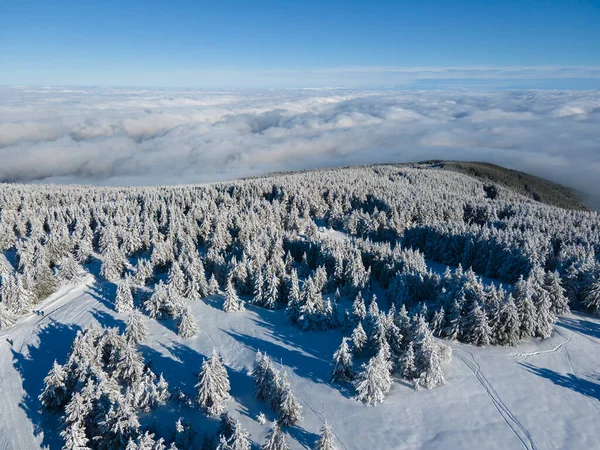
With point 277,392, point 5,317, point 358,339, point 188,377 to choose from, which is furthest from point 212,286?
point 277,392

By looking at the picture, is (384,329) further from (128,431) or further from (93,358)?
(93,358)

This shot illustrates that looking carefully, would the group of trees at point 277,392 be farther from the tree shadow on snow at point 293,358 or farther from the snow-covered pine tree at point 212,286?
the snow-covered pine tree at point 212,286

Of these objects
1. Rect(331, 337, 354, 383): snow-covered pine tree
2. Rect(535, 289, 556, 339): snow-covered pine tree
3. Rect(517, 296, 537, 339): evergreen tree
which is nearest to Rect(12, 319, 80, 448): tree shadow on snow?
Rect(331, 337, 354, 383): snow-covered pine tree

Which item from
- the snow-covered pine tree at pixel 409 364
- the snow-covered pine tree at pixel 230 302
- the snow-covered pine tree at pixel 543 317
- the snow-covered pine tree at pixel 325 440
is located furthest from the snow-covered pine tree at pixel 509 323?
the snow-covered pine tree at pixel 230 302

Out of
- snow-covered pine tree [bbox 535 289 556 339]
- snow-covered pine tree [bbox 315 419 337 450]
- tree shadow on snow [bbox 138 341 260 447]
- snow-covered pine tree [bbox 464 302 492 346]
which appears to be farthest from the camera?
snow-covered pine tree [bbox 535 289 556 339]

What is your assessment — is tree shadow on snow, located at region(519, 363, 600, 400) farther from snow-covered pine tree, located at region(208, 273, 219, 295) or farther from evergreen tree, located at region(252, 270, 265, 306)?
snow-covered pine tree, located at region(208, 273, 219, 295)

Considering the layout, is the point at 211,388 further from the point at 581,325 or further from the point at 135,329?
the point at 581,325

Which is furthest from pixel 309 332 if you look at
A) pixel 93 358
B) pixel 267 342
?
pixel 93 358
